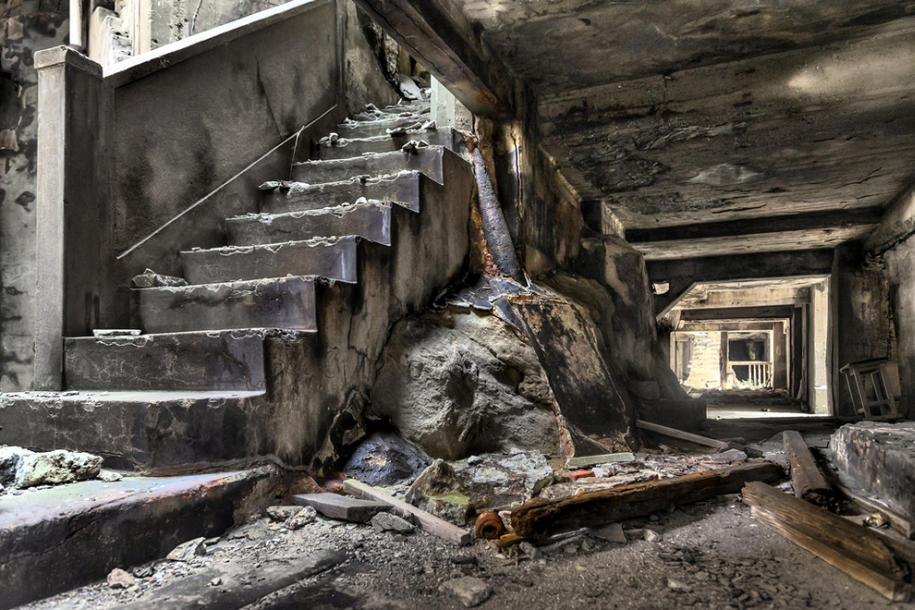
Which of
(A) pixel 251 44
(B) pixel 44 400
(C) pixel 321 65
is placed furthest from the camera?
(C) pixel 321 65

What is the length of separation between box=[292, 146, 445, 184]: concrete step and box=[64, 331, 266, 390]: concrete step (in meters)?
1.79

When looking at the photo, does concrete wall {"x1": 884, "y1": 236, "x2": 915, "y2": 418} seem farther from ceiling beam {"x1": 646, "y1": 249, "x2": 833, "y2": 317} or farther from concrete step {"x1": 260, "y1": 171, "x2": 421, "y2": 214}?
concrete step {"x1": 260, "y1": 171, "x2": 421, "y2": 214}

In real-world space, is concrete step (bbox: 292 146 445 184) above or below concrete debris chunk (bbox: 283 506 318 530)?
above

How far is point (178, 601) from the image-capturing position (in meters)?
1.62

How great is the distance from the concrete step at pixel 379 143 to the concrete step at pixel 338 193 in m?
0.72

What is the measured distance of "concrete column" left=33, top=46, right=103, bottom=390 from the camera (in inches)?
106

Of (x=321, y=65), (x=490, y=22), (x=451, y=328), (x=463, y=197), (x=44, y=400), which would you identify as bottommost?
(x=44, y=400)

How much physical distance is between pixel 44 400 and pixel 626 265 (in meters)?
5.10

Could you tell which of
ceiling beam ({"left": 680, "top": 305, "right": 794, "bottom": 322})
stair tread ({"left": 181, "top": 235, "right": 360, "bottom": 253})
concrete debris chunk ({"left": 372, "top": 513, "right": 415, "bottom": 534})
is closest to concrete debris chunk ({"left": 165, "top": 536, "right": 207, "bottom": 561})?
concrete debris chunk ({"left": 372, "top": 513, "right": 415, "bottom": 534})

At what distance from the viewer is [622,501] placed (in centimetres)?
240

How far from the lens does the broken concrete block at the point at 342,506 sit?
2244 mm

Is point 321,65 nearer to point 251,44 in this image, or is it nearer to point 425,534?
point 251,44

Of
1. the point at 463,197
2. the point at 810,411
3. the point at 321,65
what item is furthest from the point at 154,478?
the point at 810,411

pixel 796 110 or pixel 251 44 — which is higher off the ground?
pixel 251 44
